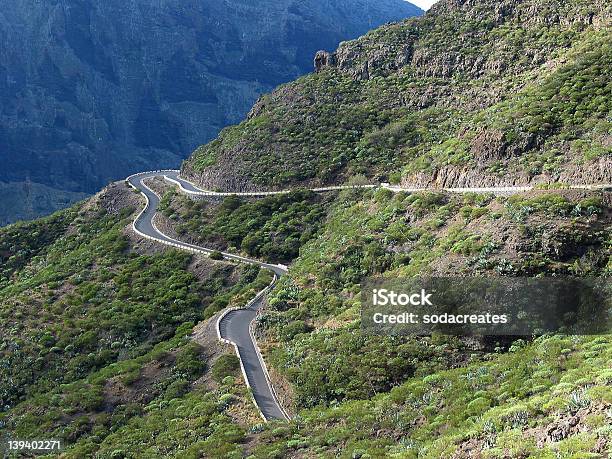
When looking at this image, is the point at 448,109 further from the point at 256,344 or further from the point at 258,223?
the point at 256,344

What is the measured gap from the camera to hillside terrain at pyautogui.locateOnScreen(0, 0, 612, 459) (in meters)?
21.7

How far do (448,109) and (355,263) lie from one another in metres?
23.8

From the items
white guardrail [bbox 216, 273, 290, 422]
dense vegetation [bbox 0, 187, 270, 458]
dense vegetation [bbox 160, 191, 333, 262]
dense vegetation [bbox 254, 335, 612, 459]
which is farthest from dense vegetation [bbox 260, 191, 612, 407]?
dense vegetation [bbox 160, 191, 333, 262]

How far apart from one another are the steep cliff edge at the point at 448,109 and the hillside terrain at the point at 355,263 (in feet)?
0.60

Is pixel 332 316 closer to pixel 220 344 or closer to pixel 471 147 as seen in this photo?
pixel 220 344

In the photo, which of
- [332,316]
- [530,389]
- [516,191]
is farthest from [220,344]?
[530,389]

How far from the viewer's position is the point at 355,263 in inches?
1422

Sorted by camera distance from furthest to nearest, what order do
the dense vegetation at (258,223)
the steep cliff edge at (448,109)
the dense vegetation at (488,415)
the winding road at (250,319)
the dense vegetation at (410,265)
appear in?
the dense vegetation at (258,223), the steep cliff edge at (448,109), the winding road at (250,319), the dense vegetation at (410,265), the dense vegetation at (488,415)

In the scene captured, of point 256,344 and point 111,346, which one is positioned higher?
point 256,344

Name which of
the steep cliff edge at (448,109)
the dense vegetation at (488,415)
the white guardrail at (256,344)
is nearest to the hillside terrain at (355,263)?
the dense vegetation at (488,415)

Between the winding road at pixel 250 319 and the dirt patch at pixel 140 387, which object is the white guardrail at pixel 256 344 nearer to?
Result: the winding road at pixel 250 319

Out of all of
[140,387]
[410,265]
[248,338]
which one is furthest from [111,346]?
[410,265]

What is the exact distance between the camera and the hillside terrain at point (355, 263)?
21734 millimetres

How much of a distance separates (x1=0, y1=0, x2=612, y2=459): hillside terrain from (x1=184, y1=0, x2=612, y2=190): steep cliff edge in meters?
0.18
